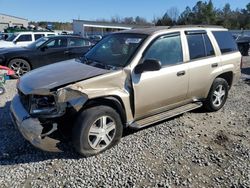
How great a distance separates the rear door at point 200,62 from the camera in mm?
5066

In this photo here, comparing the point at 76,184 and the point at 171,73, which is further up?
the point at 171,73

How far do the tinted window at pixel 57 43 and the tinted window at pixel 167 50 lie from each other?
21.2ft

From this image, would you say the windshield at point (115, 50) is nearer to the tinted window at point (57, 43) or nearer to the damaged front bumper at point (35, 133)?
the damaged front bumper at point (35, 133)

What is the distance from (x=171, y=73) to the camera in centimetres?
466

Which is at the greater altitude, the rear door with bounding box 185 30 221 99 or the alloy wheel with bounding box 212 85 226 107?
the rear door with bounding box 185 30 221 99

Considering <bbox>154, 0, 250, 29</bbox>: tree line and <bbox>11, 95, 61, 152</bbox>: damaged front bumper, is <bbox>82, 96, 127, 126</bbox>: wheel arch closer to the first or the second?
<bbox>11, 95, 61, 152</bbox>: damaged front bumper

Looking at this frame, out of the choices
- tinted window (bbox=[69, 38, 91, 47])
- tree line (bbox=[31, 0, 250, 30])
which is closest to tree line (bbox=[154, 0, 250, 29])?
tree line (bbox=[31, 0, 250, 30])

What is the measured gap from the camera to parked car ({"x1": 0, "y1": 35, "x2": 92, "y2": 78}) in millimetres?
9344

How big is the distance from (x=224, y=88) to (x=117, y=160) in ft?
10.8

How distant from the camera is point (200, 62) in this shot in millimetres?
5176

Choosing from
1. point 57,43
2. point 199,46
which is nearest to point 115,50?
point 199,46

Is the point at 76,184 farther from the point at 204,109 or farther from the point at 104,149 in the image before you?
the point at 204,109

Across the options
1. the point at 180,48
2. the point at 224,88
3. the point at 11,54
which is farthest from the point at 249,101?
the point at 11,54

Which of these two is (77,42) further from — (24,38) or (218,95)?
(24,38)
